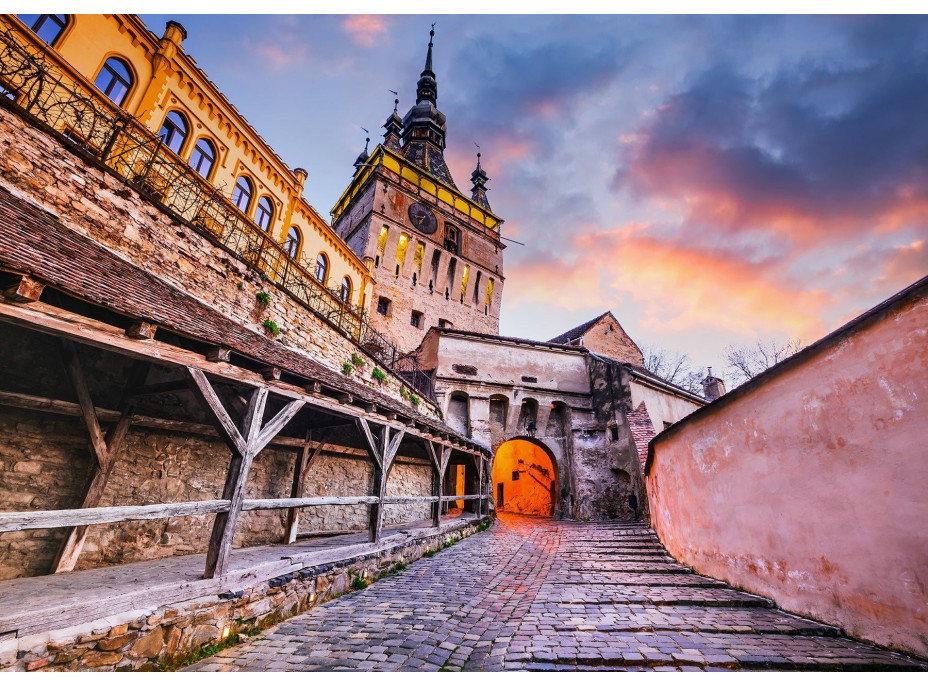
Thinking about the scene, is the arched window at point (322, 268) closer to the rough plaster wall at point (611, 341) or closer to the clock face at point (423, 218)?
the clock face at point (423, 218)

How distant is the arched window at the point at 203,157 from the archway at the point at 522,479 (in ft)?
52.9

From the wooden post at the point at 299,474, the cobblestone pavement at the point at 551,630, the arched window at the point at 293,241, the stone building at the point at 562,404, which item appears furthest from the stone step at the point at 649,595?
the arched window at the point at 293,241

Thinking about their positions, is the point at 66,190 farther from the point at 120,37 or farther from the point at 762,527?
the point at 762,527

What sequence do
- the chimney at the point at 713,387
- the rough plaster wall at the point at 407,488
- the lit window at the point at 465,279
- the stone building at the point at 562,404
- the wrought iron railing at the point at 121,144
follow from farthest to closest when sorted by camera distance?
the lit window at the point at 465,279
the chimney at the point at 713,387
the stone building at the point at 562,404
the rough plaster wall at the point at 407,488
the wrought iron railing at the point at 121,144

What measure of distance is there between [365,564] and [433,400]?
9.72 m

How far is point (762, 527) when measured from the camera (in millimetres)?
4480

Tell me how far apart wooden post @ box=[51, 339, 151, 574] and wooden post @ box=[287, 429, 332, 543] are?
3.05 meters

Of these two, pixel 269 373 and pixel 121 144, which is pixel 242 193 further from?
pixel 269 373

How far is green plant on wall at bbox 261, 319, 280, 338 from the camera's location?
8.04 meters

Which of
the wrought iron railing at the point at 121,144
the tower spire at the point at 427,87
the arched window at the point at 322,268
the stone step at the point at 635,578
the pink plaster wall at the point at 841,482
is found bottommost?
the stone step at the point at 635,578

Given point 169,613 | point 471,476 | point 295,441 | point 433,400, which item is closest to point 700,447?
point 169,613

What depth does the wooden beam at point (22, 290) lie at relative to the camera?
2.67 meters

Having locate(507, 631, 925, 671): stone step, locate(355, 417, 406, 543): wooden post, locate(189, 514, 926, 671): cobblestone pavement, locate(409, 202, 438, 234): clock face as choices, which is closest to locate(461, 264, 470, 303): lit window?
locate(409, 202, 438, 234): clock face

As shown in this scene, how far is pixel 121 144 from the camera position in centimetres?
838
